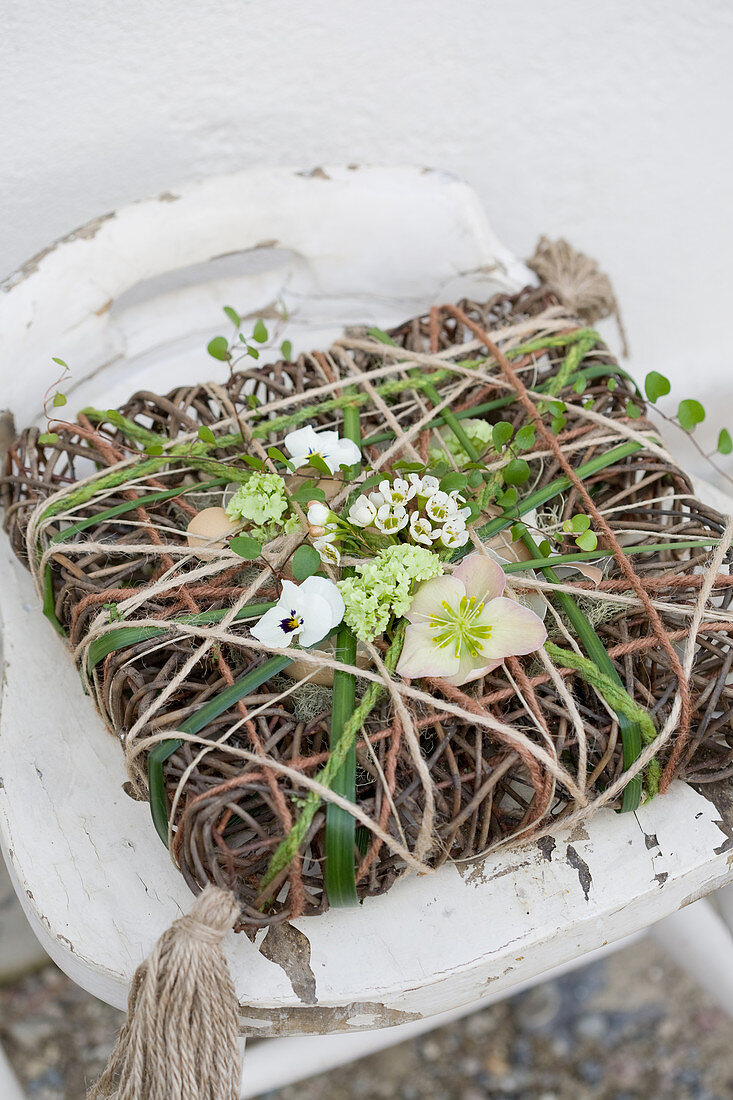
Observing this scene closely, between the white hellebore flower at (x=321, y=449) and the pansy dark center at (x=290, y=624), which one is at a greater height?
the white hellebore flower at (x=321, y=449)

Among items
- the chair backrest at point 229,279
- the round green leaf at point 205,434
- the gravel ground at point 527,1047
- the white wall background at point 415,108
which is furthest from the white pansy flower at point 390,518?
the gravel ground at point 527,1047

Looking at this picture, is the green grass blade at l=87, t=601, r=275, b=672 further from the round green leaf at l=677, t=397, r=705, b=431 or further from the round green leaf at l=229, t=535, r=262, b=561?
the round green leaf at l=677, t=397, r=705, b=431

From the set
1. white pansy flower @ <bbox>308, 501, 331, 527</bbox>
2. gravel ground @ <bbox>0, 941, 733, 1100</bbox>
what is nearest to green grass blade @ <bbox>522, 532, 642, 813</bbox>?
white pansy flower @ <bbox>308, 501, 331, 527</bbox>

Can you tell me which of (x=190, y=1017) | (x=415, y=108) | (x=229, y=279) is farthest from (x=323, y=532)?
(x=415, y=108)

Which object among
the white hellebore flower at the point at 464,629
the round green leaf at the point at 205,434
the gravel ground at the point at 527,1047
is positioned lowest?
the gravel ground at the point at 527,1047

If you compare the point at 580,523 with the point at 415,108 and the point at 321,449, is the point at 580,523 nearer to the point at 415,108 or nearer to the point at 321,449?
the point at 321,449

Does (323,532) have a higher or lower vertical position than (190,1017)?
higher

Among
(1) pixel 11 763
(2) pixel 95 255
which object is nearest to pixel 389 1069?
(1) pixel 11 763

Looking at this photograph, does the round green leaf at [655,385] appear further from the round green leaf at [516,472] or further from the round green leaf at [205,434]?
the round green leaf at [205,434]
